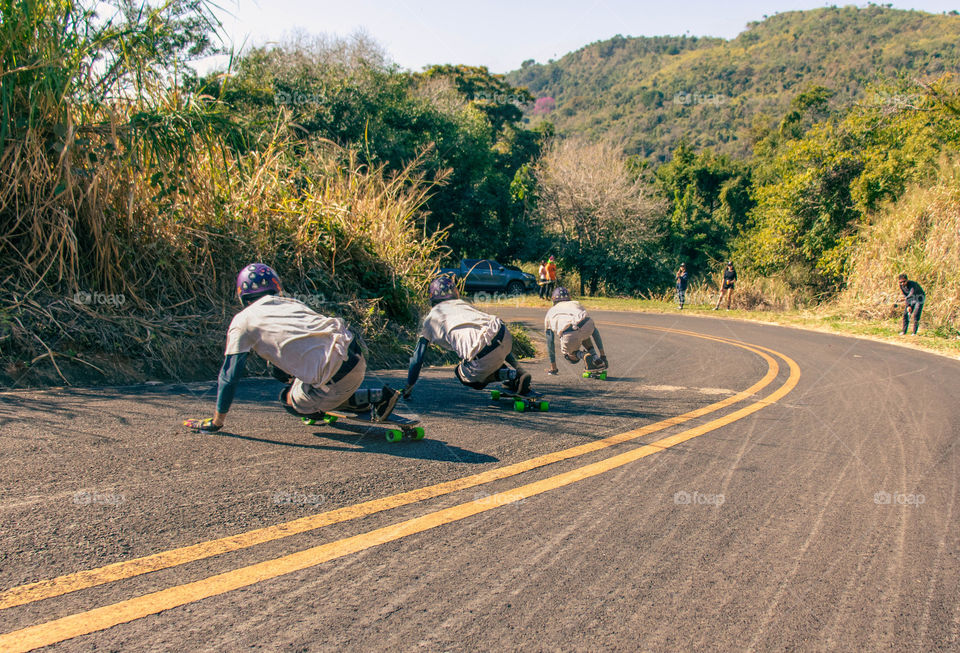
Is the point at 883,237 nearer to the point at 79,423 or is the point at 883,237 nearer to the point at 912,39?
the point at 79,423

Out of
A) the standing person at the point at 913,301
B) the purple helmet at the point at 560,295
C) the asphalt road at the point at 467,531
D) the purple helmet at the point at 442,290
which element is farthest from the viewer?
the standing person at the point at 913,301

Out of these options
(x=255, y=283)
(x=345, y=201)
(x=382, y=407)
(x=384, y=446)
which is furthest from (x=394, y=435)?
(x=345, y=201)

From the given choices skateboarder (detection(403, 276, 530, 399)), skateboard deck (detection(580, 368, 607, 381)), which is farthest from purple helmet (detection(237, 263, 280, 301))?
skateboard deck (detection(580, 368, 607, 381))

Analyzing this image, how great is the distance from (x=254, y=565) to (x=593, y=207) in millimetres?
36690

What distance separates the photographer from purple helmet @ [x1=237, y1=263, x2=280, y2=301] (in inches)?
189

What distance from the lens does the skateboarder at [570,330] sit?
362 inches

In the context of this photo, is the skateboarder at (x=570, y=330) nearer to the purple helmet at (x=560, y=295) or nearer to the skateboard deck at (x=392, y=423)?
the purple helmet at (x=560, y=295)

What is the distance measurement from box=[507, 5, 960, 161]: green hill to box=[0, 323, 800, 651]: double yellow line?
6339cm

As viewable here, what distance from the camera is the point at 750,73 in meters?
127

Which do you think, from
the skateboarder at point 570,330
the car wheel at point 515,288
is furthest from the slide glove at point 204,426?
the car wheel at point 515,288

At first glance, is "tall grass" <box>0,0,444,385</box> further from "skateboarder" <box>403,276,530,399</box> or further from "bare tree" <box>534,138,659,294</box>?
"bare tree" <box>534,138,659,294</box>

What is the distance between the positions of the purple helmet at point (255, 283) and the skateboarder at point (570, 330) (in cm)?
490

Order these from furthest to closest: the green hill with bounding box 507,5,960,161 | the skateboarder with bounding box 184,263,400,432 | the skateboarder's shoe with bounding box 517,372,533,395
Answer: the green hill with bounding box 507,5,960,161 < the skateboarder's shoe with bounding box 517,372,533,395 < the skateboarder with bounding box 184,263,400,432

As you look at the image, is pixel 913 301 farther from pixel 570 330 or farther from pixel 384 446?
pixel 384 446
